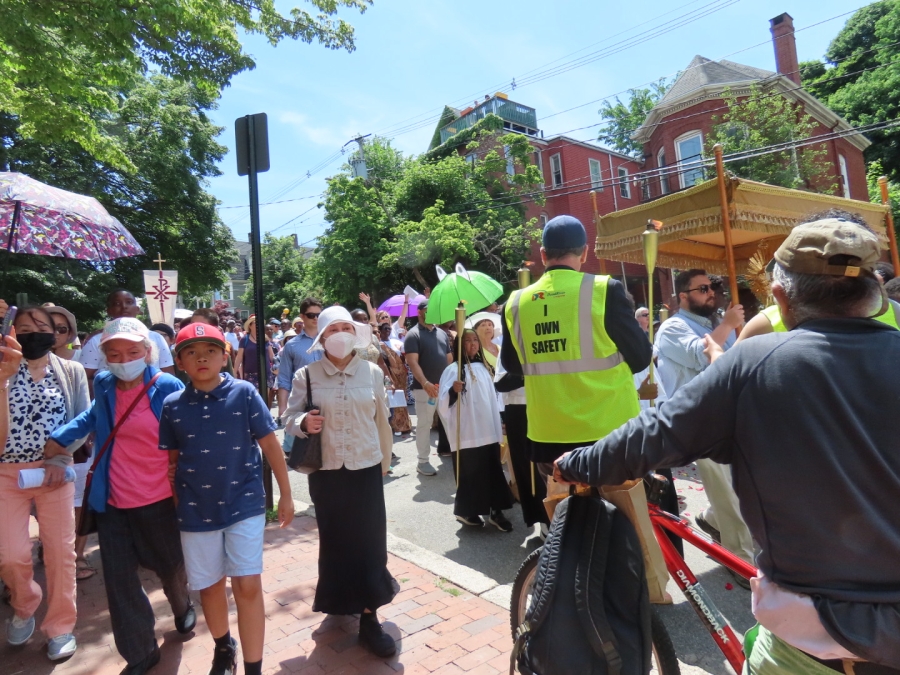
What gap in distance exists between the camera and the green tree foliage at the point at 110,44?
5.69 metres

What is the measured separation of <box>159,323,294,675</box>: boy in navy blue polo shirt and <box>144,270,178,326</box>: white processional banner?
18.5 ft

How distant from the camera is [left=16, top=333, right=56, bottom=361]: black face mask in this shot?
147 inches

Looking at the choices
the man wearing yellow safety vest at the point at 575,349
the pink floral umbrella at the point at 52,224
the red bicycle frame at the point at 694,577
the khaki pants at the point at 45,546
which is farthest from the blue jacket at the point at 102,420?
the red bicycle frame at the point at 694,577

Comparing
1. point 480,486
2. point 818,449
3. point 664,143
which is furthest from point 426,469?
point 664,143

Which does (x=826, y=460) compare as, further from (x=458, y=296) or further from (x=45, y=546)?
(x=458, y=296)

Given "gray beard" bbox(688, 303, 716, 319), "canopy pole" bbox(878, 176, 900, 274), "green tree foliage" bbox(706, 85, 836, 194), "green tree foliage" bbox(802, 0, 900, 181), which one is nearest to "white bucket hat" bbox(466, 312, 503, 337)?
"gray beard" bbox(688, 303, 716, 319)

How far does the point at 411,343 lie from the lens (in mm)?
7758

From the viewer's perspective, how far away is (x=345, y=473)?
145 inches

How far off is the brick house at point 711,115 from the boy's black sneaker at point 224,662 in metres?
25.6

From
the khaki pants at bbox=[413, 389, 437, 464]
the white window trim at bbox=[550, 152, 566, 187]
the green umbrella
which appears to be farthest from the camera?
the white window trim at bbox=[550, 152, 566, 187]

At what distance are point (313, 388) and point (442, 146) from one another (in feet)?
97.5

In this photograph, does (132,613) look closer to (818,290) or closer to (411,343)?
(818,290)

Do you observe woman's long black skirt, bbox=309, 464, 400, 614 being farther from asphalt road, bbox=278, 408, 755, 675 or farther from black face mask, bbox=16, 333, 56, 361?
black face mask, bbox=16, 333, 56, 361

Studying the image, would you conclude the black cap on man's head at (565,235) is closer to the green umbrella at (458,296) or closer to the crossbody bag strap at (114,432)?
the crossbody bag strap at (114,432)
